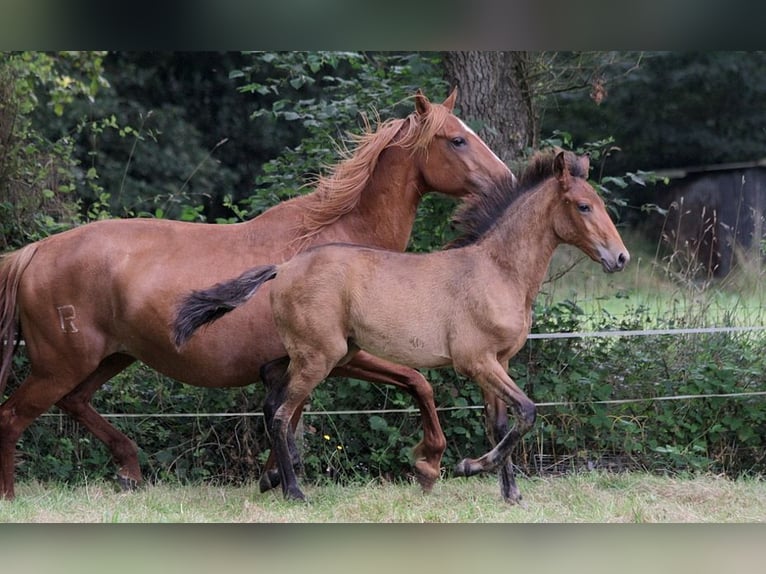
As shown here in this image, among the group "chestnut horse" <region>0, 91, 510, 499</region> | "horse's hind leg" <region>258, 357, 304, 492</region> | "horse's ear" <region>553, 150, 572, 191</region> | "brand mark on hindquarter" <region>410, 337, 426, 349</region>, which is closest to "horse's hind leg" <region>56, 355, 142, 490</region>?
"chestnut horse" <region>0, 91, 510, 499</region>

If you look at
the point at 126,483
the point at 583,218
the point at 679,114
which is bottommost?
the point at 126,483

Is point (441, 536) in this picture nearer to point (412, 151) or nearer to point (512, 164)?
point (412, 151)

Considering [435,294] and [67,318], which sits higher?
[435,294]

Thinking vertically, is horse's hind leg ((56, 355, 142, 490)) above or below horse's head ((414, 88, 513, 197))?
below

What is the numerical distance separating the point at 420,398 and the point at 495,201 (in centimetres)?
121

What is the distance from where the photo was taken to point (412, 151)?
5.98 m

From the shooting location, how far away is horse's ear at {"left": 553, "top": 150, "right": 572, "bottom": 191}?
5380mm

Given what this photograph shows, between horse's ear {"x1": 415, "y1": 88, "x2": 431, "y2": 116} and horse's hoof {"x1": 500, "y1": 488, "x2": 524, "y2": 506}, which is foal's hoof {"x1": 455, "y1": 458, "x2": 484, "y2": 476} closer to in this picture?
horse's hoof {"x1": 500, "y1": 488, "x2": 524, "y2": 506}

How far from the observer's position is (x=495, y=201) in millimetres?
5598

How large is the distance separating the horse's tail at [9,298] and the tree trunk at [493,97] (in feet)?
10.4

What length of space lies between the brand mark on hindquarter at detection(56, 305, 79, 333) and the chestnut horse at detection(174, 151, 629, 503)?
0.89 m

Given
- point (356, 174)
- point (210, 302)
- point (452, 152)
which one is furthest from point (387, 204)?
point (210, 302)

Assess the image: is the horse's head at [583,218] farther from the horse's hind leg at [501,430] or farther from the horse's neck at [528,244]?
the horse's hind leg at [501,430]

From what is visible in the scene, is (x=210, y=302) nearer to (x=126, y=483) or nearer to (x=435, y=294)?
(x=435, y=294)
